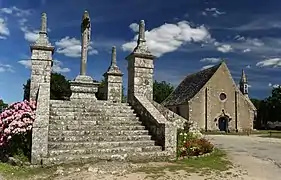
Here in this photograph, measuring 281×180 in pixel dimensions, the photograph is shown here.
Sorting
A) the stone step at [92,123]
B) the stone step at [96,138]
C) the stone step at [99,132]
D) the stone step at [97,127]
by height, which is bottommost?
the stone step at [96,138]

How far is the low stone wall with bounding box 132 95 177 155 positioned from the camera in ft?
31.8

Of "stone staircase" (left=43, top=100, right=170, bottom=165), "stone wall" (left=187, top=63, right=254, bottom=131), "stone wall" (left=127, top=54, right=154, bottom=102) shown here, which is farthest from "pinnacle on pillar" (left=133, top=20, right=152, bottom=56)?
"stone wall" (left=187, top=63, right=254, bottom=131)

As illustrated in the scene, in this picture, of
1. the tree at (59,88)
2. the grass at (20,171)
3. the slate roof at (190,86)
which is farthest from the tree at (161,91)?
the grass at (20,171)

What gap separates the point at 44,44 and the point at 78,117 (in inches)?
147

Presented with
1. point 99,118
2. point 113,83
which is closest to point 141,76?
point 99,118

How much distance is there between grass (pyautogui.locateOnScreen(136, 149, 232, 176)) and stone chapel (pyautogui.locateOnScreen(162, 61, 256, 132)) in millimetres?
31874

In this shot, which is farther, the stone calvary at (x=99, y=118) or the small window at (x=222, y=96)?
the small window at (x=222, y=96)

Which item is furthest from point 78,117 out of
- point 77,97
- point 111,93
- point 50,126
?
point 111,93

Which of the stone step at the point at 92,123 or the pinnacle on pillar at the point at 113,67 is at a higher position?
the pinnacle on pillar at the point at 113,67

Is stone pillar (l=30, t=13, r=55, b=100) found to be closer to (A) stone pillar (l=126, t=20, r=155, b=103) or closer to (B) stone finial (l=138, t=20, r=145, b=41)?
(A) stone pillar (l=126, t=20, r=155, b=103)

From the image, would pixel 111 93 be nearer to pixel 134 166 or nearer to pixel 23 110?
pixel 23 110

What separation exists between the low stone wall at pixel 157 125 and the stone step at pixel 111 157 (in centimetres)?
33

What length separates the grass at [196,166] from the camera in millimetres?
7949

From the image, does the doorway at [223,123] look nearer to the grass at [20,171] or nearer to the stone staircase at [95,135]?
the stone staircase at [95,135]
